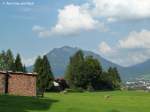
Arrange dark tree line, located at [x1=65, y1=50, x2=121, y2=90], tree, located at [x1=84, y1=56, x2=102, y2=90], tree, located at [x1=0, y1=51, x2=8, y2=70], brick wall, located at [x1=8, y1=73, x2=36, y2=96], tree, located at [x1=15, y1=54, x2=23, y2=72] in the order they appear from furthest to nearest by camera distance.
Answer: tree, located at [x1=84, y1=56, x2=102, y2=90], dark tree line, located at [x1=65, y1=50, x2=121, y2=90], tree, located at [x1=0, y1=51, x2=8, y2=70], tree, located at [x1=15, y1=54, x2=23, y2=72], brick wall, located at [x1=8, y1=73, x2=36, y2=96]

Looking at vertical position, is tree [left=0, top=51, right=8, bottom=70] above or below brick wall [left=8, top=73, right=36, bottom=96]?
above

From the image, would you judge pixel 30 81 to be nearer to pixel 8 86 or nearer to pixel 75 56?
pixel 8 86

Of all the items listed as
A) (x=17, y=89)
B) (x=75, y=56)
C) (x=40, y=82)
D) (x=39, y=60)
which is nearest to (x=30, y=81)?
(x=17, y=89)

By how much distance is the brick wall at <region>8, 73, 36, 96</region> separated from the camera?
73562mm

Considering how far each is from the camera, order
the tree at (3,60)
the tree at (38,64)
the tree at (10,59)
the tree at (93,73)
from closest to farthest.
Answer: the tree at (38,64)
the tree at (10,59)
the tree at (3,60)
the tree at (93,73)

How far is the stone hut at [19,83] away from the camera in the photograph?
241ft

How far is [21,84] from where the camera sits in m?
73.9

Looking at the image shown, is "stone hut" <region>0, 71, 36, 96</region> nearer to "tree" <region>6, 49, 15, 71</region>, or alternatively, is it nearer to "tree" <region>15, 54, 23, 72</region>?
"tree" <region>15, 54, 23, 72</region>

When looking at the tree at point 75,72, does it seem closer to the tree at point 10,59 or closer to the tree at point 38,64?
the tree at point 38,64

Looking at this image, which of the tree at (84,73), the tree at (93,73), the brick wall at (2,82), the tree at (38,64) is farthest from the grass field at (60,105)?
the tree at (93,73)

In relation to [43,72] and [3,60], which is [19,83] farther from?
[3,60]

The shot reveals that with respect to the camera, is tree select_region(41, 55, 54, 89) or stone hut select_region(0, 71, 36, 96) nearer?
stone hut select_region(0, 71, 36, 96)

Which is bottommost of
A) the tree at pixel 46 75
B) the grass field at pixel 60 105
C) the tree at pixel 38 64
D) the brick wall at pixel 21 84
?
the grass field at pixel 60 105

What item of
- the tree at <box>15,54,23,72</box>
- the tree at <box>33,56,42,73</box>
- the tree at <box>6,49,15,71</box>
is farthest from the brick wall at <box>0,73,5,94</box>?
the tree at <box>6,49,15,71</box>
